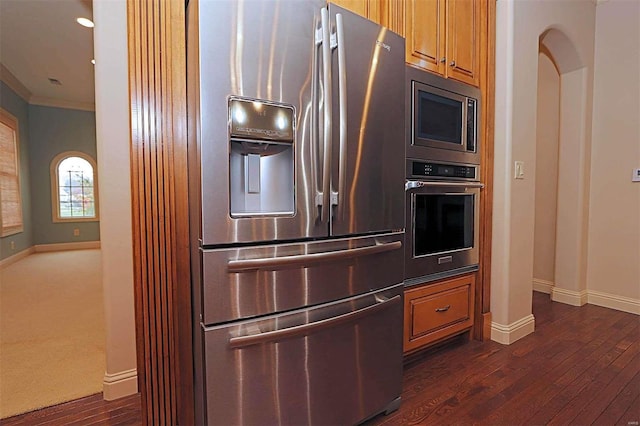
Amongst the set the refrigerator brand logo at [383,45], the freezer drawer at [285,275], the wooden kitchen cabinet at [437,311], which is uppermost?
the refrigerator brand logo at [383,45]

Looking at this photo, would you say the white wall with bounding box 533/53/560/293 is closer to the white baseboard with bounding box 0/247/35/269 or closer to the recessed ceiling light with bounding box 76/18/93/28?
the recessed ceiling light with bounding box 76/18/93/28

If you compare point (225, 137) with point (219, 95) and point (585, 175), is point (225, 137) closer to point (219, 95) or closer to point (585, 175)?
point (219, 95)

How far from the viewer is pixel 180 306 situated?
53.4 inches

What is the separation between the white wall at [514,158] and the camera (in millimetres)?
2354

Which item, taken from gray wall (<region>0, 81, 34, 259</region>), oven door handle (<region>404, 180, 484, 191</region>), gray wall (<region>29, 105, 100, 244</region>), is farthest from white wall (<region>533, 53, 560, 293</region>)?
gray wall (<region>29, 105, 100, 244</region>)

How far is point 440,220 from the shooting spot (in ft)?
6.97

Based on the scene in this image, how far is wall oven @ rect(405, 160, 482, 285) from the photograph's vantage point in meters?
1.95

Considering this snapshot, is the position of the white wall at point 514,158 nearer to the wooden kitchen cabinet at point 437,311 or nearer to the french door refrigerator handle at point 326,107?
the wooden kitchen cabinet at point 437,311

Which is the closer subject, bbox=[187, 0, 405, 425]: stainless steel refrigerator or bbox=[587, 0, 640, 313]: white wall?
bbox=[187, 0, 405, 425]: stainless steel refrigerator

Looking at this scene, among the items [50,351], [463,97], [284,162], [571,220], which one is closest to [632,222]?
[571,220]

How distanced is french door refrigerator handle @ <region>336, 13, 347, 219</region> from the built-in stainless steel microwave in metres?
0.70

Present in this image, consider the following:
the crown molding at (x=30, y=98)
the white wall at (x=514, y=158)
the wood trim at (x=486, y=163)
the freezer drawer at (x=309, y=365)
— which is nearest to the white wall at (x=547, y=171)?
the white wall at (x=514, y=158)

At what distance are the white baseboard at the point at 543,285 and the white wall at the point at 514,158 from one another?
1295mm

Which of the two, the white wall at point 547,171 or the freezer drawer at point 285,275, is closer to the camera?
the freezer drawer at point 285,275
